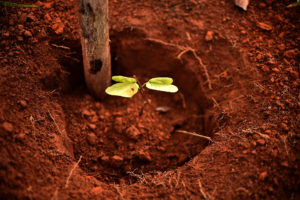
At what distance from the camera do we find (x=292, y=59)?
168cm

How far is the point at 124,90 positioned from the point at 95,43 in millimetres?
321

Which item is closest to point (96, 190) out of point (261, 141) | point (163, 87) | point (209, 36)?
point (163, 87)

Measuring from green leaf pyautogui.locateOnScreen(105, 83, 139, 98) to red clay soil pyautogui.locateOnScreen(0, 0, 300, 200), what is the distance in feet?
1.12

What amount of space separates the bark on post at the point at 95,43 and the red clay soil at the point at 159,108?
0.19 metres

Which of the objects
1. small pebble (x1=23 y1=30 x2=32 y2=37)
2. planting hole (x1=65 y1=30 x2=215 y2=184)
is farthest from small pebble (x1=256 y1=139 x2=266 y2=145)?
small pebble (x1=23 y1=30 x2=32 y2=37)

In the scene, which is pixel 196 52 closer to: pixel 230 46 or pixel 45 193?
pixel 230 46

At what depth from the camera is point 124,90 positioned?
1.52m

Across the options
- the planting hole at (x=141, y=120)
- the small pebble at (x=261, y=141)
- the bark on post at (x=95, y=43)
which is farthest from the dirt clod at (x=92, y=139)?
the small pebble at (x=261, y=141)

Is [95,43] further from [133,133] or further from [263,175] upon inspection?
[263,175]

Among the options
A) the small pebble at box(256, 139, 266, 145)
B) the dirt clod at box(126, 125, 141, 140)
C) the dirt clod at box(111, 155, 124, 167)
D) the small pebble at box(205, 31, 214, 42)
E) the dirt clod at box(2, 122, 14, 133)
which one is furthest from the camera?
the small pebble at box(205, 31, 214, 42)

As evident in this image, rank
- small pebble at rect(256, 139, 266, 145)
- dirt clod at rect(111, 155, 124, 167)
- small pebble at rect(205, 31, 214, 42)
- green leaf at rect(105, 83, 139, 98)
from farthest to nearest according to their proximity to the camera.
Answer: small pebble at rect(205, 31, 214, 42), dirt clod at rect(111, 155, 124, 167), green leaf at rect(105, 83, 139, 98), small pebble at rect(256, 139, 266, 145)

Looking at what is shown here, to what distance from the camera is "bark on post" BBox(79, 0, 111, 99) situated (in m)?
1.33

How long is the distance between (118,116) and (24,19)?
0.89 metres

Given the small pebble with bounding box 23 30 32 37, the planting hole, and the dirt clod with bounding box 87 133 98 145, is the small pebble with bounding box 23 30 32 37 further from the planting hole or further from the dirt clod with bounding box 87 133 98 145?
the dirt clod with bounding box 87 133 98 145
